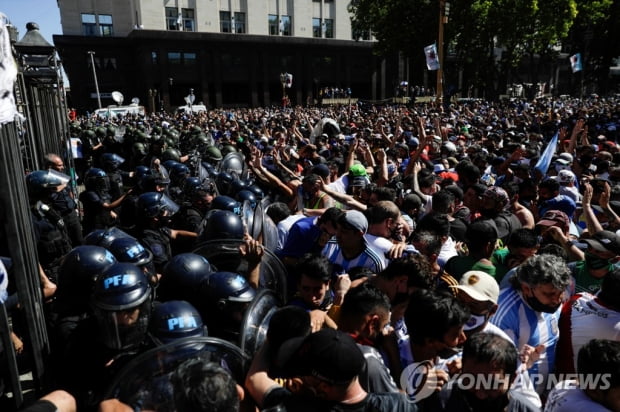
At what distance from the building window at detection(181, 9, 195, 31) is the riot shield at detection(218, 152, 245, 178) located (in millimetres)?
43826

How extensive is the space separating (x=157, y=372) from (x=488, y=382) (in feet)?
5.43

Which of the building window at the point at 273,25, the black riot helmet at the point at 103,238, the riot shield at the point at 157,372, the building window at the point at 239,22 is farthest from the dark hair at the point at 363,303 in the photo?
the building window at the point at 273,25

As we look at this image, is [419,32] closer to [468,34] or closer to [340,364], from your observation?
[468,34]

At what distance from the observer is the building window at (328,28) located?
179ft

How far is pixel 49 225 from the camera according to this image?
501 centimetres

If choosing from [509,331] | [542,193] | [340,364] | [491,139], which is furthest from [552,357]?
[491,139]

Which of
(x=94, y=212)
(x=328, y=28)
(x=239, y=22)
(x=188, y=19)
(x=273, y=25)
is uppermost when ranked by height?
(x=188, y=19)

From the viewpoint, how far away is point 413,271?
2965 millimetres

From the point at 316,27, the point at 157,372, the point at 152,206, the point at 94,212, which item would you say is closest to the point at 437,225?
the point at 157,372

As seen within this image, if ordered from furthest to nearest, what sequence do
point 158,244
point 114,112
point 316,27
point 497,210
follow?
point 316,27, point 114,112, point 497,210, point 158,244

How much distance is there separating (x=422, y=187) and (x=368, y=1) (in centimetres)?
3938

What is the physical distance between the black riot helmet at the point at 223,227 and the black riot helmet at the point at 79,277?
4.86 feet

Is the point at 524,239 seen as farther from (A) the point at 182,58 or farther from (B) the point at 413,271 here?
(A) the point at 182,58

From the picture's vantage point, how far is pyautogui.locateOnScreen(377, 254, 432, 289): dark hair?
293 cm
